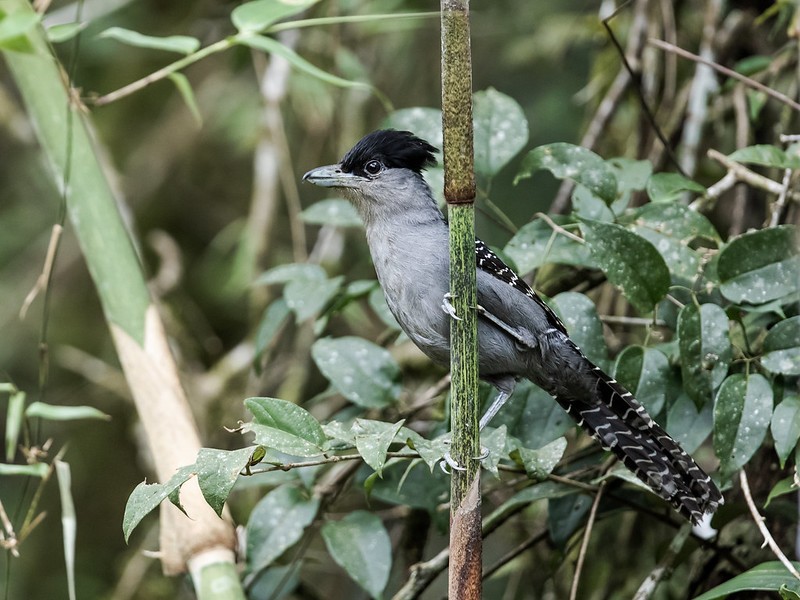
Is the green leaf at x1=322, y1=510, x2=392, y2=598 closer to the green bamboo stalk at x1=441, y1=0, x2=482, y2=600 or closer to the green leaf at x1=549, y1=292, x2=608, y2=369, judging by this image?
the green bamboo stalk at x1=441, y1=0, x2=482, y2=600

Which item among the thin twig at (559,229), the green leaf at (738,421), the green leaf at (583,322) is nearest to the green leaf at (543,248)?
the thin twig at (559,229)

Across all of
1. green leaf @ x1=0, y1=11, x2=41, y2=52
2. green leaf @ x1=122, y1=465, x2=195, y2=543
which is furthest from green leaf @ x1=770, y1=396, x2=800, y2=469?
green leaf @ x1=0, y1=11, x2=41, y2=52

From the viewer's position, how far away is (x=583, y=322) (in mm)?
2756

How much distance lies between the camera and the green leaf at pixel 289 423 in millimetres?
2021

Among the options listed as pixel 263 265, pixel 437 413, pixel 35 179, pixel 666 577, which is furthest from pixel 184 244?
pixel 666 577

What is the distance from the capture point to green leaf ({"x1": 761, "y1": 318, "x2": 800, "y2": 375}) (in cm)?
240

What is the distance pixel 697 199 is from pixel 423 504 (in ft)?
4.78

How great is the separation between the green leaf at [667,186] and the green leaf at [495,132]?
1.38ft

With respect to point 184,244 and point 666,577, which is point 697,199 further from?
point 184,244

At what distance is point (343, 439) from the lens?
203cm

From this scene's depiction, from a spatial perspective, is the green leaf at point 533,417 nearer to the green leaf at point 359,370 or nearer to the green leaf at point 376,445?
the green leaf at point 359,370

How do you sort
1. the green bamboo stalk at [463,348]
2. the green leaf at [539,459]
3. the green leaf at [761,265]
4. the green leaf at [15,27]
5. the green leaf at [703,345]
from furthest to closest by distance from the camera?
the green leaf at [761,265], the green leaf at [703,345], the green leaf at [539,459], the green leaf at [15,27], the green bamboo stalk at [463,348]

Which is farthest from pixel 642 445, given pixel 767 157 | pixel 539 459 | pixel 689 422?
pixel 767 157

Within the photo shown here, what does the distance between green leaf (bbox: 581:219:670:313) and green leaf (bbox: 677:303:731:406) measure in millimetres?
133
